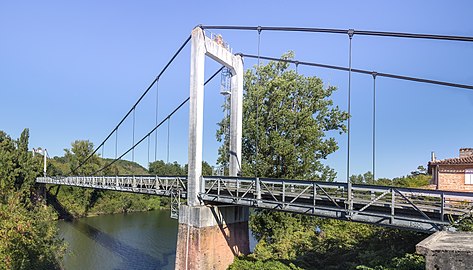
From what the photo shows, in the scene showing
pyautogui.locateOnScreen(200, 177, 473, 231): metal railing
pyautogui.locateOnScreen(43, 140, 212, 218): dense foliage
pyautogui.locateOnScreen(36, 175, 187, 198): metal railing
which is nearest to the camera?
pyautogui.locateOnScreen(200, 177, 473, 231): metal railing

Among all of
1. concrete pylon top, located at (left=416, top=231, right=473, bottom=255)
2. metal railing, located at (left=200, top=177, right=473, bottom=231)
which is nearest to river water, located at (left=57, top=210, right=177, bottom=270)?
metal railing, located at (left=200, top=177, right=473, bottom=231)

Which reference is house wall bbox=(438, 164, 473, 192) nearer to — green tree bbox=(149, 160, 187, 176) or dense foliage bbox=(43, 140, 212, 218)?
dense foliage bbox=(43, 140, 212, 218)

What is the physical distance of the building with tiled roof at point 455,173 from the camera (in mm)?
16062

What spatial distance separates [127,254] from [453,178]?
823 inches

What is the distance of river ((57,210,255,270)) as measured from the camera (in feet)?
66.5

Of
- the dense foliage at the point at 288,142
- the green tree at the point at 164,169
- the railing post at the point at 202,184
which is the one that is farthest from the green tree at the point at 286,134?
the green tree at the point at 164,169

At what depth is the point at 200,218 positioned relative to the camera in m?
10.5

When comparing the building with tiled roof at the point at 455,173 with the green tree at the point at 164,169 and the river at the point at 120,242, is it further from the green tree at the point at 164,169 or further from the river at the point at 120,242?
the green tree at the point at 164,169

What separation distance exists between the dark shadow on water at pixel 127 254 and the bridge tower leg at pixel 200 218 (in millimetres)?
9456

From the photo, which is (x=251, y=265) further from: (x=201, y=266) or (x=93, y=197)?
(x=93, y=197)

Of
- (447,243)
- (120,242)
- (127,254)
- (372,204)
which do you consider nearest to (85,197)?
(120,242)

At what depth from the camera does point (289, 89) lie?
51.8 ft

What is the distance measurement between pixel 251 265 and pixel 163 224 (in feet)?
84.5

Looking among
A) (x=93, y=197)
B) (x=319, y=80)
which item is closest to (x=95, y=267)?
(x=319, y=80)
